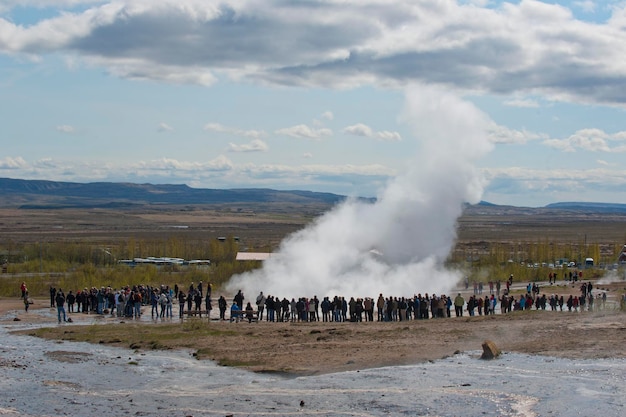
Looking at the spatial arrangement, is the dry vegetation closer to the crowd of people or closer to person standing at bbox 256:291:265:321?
the crowd of people

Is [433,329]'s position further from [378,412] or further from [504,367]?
[378,412]

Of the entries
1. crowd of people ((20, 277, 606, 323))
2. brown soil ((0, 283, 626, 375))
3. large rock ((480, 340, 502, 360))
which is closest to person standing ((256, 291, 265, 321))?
crowd of people ((20, 277, 606, 323))

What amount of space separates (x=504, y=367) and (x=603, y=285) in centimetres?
3447

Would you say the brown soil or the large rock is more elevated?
the large rock

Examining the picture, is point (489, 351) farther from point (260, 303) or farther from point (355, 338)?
point (260, 303)

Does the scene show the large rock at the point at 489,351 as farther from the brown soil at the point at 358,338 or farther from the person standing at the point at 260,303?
the person standing at the point at 260,303

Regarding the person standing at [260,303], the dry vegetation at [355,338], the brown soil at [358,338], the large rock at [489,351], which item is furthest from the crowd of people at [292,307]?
the large rock at [489,351]

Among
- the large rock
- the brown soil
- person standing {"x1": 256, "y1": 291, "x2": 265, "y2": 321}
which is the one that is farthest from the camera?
person standing {"x1": 256, "y1": 291, "x2": 265, "y2": 321}

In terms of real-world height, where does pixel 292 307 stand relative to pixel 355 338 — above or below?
above

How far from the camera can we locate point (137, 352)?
86.5 ft

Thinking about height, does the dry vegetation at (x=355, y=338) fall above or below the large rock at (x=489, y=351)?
below

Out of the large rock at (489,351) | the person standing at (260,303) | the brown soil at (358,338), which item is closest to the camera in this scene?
the large rock at (489,351)

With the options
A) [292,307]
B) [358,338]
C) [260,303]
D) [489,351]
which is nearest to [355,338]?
[358,338]

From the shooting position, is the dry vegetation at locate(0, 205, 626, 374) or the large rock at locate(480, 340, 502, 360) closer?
the large rock at locate(480, 340, 502, 360)
